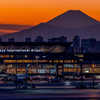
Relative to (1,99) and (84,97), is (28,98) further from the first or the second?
(84,97)

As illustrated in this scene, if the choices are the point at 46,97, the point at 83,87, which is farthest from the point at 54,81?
the point at 46,97

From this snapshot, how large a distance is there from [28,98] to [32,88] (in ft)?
108

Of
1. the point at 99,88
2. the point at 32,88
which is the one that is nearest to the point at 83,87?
the point at 99,88

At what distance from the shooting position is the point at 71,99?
329 ft

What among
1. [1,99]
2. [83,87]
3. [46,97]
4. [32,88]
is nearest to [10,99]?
[1,99]

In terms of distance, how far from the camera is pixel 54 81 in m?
198

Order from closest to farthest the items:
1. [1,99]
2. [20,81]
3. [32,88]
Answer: [1,99] < [32,88] < [20,81]

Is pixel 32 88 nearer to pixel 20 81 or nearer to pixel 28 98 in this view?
pixel 28 98

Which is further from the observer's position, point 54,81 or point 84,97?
point 54,81

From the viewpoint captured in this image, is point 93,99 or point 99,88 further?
point 99,88

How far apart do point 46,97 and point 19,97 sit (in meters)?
5.88

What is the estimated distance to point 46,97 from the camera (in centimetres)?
10525

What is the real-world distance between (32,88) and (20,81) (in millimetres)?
55056

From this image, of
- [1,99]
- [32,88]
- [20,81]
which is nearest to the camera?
[1,99]
